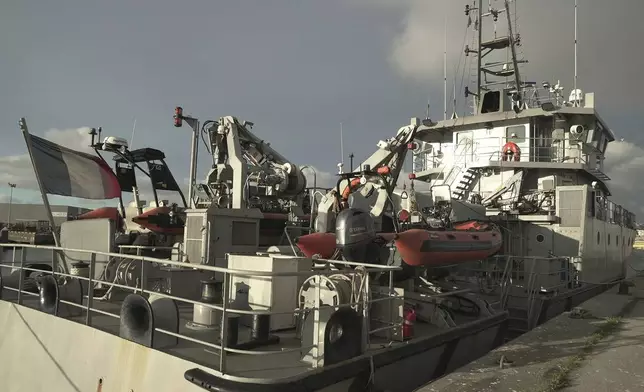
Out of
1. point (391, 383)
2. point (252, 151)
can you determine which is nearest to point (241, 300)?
point (391, 383)

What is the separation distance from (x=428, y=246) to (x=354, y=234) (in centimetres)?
132

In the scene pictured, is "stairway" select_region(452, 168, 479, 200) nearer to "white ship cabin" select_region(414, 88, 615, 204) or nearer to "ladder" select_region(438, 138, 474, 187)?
"white ship cabin" select_region(414, 88, 615, 204)

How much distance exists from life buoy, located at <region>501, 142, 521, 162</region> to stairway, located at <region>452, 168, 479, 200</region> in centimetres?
117

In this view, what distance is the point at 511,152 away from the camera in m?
17.2

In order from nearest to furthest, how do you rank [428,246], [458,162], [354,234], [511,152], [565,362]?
[565,362] < [354,234] < [428,246] < [511,152] < [458,162]

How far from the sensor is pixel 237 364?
15.8 ft

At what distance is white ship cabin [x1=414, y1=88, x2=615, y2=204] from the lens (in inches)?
672

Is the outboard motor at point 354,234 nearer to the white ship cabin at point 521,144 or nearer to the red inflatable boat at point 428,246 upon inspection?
the red inflatable boat at point 428,246

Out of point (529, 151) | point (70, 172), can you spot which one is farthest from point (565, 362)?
point (529, 151)

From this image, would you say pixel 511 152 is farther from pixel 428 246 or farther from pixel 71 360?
pixel 71 360

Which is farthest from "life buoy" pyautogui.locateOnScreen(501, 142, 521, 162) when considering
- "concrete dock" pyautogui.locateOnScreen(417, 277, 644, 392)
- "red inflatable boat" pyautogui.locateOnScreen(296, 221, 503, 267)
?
"concrete dock" pyautogui.locateOnScreen(417, 277, 644, 392)

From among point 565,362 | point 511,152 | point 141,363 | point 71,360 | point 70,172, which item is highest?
point 511,152

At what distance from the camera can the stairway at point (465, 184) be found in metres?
17.0

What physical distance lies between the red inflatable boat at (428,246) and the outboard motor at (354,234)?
20.1 inches
